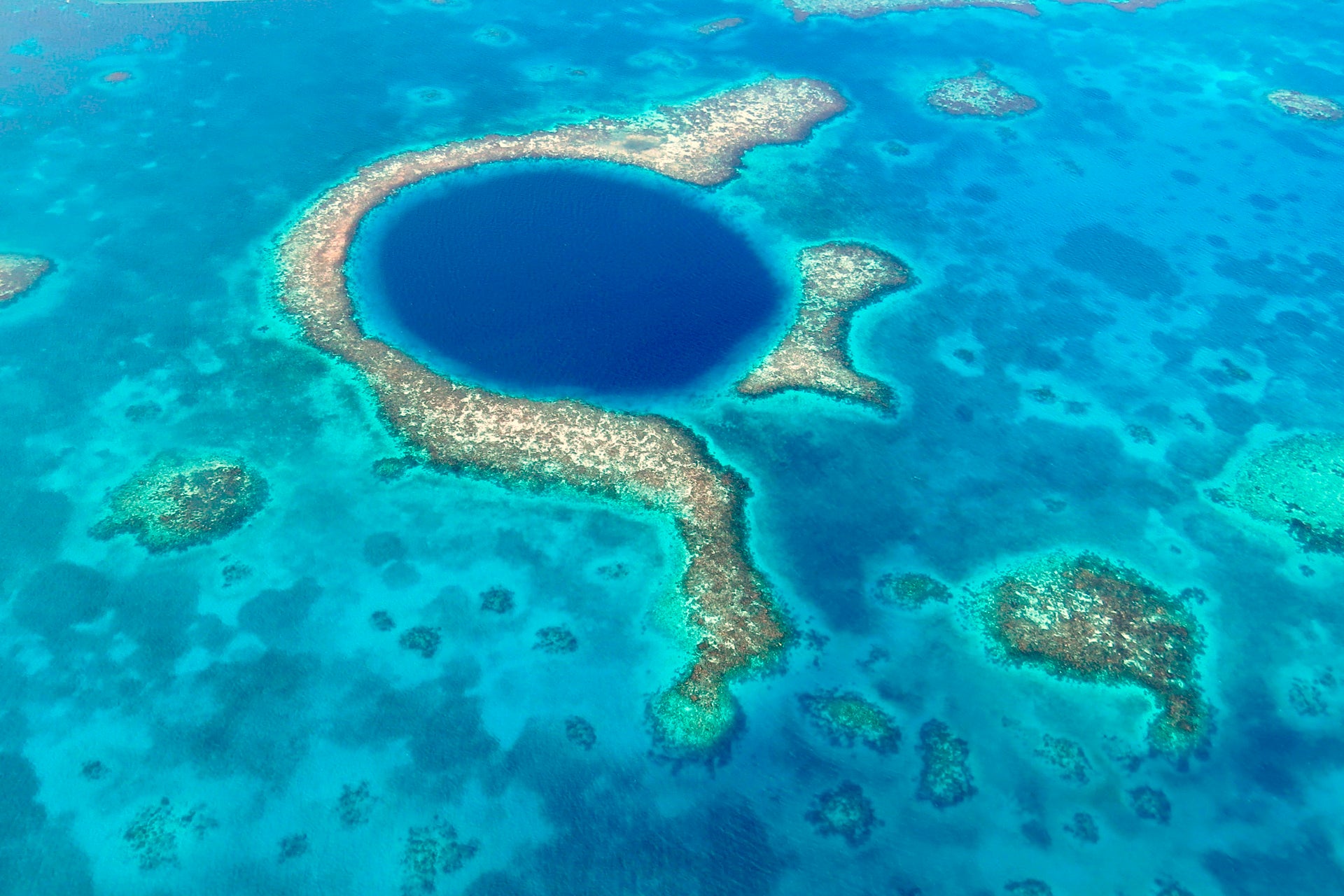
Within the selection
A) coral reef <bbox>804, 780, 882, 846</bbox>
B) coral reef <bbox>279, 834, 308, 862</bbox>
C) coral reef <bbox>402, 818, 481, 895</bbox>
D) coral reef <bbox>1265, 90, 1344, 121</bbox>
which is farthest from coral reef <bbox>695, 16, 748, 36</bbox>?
coral reef <bbox>279, 834, 308, 862</bbox>

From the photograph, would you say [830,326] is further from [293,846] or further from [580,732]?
[293,846]

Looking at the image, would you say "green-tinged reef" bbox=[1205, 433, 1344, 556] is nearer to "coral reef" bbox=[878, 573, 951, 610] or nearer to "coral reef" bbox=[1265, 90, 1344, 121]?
"coral reef" bbox=[878, 573, 951, 610]

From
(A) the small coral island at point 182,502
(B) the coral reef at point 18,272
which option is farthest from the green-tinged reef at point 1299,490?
(B) the coral reef at point 18,272

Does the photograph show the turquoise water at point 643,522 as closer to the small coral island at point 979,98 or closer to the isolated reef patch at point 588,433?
the isolated reef patch at point 588,433

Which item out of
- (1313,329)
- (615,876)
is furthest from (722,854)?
(1313,329)

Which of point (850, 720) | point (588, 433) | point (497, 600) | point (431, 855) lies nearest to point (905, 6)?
point (588, 433)
